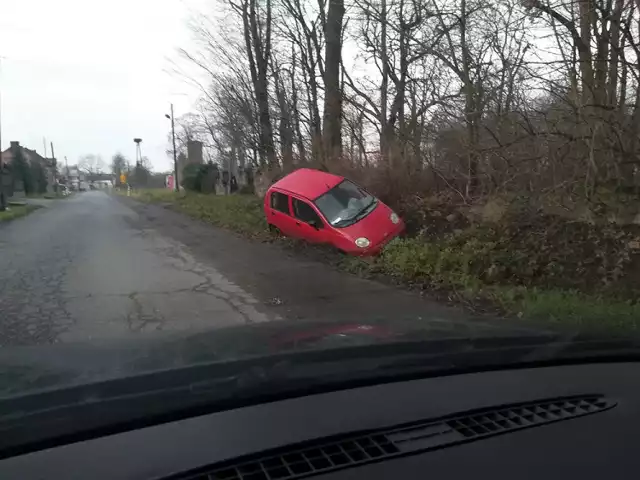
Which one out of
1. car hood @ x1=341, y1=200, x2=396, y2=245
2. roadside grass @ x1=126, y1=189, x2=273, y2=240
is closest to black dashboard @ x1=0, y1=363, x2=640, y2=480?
car hood @ x1=341, y1=200, x2=396, y2=245

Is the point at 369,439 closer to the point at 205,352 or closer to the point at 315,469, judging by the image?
the point at 315,469

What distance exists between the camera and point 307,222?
1538 centimetres

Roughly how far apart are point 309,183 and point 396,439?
46.3 feet

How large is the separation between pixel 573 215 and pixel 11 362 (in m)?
9.14

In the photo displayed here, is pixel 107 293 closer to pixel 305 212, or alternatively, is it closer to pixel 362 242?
pixel 362 242

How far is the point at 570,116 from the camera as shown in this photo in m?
11.2

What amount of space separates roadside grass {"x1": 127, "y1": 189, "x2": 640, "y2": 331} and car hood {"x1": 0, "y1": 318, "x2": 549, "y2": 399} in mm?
3380

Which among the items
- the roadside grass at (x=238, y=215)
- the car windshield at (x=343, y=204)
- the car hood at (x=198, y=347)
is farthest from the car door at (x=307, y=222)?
the car hood at (x=198, y=347)

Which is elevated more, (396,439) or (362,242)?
(396,439)

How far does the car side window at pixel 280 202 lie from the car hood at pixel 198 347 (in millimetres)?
12139

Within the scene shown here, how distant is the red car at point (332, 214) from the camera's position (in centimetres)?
1387

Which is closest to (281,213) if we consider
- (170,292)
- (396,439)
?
(170,292)

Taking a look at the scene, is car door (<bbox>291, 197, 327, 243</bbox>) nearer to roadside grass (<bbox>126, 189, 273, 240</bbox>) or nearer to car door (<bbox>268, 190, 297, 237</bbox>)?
car door (<bbox>268, 190, 297, 237</bbox>)

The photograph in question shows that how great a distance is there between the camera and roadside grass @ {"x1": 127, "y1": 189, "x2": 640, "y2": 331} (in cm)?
784
